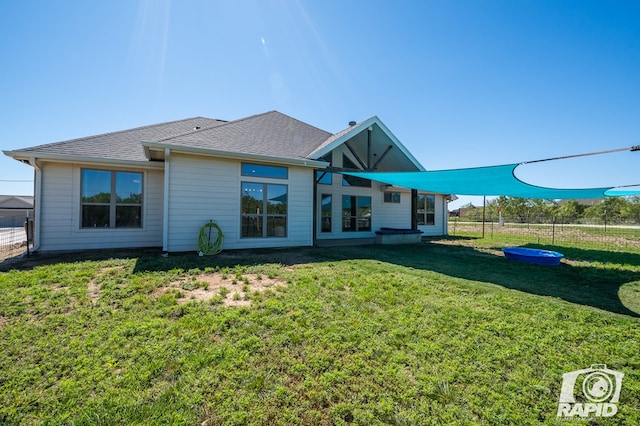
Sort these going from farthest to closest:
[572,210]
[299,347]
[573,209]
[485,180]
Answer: [573,209], [572,210], [485,180], [299,347]

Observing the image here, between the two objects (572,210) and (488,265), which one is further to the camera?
(572,210)

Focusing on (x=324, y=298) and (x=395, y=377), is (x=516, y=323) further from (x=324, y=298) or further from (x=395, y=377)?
(x=324, y=298)

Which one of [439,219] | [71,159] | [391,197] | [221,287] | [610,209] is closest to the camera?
[221,287]

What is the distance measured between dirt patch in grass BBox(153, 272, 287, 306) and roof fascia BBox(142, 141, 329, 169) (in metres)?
3.44

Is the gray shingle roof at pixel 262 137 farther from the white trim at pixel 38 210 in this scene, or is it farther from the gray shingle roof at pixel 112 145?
the white trim at pixel 38 210

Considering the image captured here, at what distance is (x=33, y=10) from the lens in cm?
631

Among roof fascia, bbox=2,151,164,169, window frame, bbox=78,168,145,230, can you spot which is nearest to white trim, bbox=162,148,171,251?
roof fascia, bbox=2,151,164,169

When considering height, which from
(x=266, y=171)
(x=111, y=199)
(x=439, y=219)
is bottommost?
(x=439, y=219)

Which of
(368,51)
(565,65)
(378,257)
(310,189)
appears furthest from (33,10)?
(565,65)

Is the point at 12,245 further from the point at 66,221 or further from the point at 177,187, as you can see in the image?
the point at 177,187

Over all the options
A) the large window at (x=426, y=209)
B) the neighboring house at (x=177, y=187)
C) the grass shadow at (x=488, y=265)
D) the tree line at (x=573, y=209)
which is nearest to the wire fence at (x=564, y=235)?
the large window at (x=426, y=209)

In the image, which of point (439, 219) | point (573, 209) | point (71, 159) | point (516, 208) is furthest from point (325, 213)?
point (573, 209)

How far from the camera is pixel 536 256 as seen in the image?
6.62 metres

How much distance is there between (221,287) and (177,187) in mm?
3942
